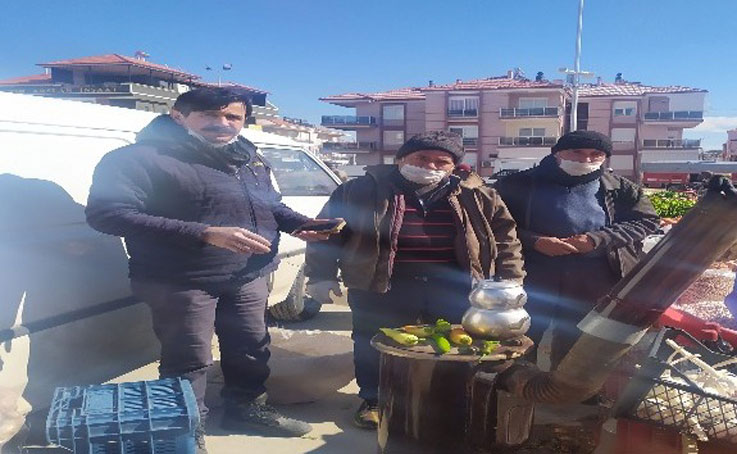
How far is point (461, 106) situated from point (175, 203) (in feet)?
165

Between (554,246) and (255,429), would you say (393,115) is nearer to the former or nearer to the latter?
(554,246)

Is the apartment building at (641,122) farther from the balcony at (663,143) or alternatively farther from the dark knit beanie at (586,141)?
the dark knit beanie at (586,141)

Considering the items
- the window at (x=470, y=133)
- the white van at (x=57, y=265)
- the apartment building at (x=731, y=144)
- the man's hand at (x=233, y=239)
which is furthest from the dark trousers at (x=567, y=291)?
the apartment building at (x=731, y=144)

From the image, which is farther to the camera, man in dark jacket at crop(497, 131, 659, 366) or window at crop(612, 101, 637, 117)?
window at crop(612, 101, 637, 117)

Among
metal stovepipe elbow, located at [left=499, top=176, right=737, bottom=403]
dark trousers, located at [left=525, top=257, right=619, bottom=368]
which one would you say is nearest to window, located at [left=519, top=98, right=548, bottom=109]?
dark trousers, located at [left=525, top=257, right=619, bottom=368]

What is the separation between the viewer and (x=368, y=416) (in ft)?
Answer: 12.6

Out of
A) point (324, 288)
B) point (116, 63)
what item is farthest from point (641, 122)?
point (324, 288)

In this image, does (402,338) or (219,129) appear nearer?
(402,338)

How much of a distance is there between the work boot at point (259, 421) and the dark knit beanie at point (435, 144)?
1719mm

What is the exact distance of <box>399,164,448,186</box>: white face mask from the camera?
353cm

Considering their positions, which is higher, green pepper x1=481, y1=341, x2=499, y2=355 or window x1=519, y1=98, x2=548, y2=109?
window x1=519, y1=98, x2=548, y2=109

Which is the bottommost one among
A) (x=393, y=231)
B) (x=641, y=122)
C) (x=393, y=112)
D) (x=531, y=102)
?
(x=393, y=231)

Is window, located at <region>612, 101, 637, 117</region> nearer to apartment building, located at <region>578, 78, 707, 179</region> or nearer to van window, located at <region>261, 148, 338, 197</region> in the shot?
apartment building, located at <region>578, 78, 707, 179</region>

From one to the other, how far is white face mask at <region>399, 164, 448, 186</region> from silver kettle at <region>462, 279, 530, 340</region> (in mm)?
834
